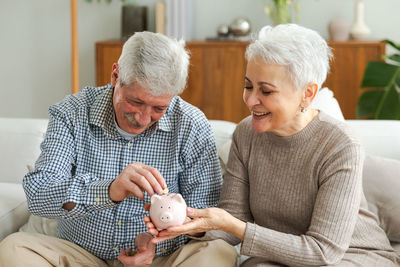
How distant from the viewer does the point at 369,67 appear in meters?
3.79

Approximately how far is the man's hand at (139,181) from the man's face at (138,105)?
0.18m

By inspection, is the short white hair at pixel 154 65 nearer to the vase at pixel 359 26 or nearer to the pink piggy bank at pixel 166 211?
the pink piggy bank at pixel 166 211

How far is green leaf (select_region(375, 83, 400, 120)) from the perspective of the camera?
3730 mm

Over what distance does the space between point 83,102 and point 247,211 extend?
26.1 inches

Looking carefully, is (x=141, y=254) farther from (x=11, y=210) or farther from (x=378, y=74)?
(x=378, y=74)

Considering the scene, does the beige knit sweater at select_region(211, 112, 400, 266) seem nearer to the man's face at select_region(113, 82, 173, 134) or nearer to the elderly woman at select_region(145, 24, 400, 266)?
the elderly woman at select_region(145, 24, 400, 266)

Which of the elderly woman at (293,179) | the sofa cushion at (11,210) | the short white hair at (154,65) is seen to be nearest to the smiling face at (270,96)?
the elderly woman at (293,179)

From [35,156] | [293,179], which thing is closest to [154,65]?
[293,179]

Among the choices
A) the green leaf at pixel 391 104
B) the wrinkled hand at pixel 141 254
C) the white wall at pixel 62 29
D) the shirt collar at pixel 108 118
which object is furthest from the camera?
the white wall at pixel 62 29

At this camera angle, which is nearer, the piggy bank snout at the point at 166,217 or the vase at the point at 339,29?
the piggy bank snout at the point at 166,217

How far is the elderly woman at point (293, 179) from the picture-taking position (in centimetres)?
166

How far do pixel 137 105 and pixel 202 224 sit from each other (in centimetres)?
42

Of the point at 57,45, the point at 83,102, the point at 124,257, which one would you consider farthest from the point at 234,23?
the point at 124,257

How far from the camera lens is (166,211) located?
1.56 meters
